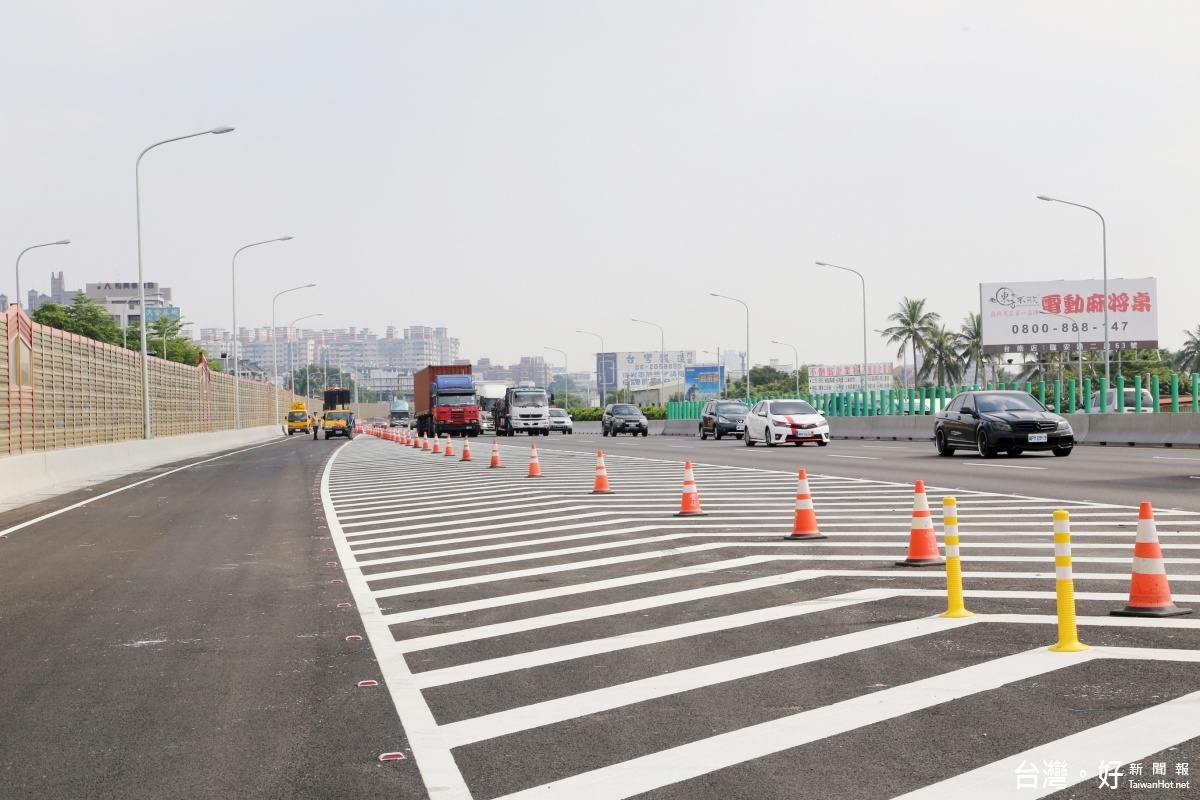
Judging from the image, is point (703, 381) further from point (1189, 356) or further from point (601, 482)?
point (601, 482)

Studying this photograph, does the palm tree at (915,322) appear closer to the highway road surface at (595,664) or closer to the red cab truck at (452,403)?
the red cab truck at (452,403)

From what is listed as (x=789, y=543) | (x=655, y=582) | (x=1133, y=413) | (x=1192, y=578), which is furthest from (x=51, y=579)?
(x=1133, y=413)

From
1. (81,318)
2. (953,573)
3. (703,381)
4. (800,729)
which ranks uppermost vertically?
(81,318)

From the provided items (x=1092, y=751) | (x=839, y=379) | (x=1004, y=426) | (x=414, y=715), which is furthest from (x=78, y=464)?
(x=839, y=379)

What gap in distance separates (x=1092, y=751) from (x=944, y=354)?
11239 centimetres

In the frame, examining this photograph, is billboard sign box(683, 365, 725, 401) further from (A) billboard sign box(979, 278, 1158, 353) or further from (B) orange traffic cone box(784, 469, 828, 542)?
(B) orange traffic cone box(784, 469, 828, 542)

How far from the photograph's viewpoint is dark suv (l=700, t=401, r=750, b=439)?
50.3m

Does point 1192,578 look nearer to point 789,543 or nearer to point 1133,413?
point 789,543

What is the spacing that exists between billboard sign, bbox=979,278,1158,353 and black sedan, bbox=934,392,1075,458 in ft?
175

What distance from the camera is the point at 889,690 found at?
650 cm

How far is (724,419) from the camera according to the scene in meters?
50.5

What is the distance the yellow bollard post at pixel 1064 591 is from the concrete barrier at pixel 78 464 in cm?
1831

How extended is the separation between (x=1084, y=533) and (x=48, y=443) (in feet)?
86.9

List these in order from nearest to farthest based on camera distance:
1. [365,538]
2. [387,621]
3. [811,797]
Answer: [811,797] → [387,621] → [365,538]
